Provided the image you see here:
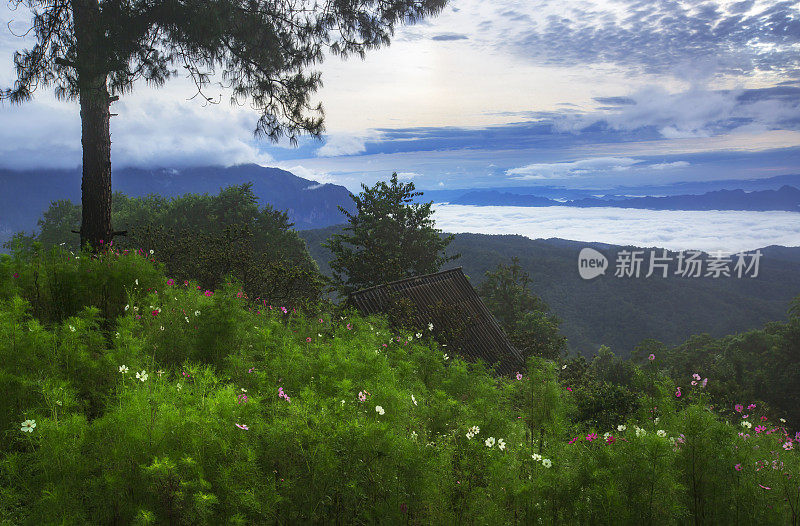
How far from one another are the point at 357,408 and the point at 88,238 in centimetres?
808

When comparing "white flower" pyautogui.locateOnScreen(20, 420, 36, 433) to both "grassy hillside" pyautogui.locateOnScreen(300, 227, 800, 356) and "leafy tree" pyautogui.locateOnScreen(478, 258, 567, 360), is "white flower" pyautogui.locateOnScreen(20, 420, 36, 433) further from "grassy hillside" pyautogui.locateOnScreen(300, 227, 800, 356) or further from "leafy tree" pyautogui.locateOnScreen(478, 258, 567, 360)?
"grassy hillside" pyautogui.locateOnScreen(300, 227, 800, 356)

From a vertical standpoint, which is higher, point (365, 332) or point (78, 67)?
point (78, 67)

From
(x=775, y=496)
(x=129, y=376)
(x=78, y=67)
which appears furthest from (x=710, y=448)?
(x=78, y=67)

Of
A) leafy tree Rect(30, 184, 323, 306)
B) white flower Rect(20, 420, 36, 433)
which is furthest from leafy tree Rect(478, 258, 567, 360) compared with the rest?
white flower Rect(20, 420, 36, 433)

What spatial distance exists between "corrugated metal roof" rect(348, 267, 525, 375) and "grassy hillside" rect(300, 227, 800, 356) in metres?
73.7

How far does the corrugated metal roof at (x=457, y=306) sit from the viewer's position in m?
13.3

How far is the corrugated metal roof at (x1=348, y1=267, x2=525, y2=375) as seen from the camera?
13.3 metres

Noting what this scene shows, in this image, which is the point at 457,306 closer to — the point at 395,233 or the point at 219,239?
the point at 219,239

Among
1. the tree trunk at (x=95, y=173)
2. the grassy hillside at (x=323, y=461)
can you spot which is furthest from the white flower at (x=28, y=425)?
the tree trunk at (x=95, y=173)

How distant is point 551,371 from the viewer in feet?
17.1

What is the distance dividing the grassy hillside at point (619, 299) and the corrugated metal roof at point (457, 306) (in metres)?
73.7

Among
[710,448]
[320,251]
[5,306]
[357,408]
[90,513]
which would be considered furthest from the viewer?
[320,251]

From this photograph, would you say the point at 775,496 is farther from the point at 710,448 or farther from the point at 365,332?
the point at 365,332

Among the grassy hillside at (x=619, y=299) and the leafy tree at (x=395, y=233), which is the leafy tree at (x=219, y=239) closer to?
the leafy tree at (x=395, y=233)
